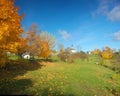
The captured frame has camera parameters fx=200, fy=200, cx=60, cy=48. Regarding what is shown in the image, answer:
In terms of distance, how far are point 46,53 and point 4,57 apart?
44933mm

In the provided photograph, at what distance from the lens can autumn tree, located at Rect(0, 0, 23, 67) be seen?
76.7 ft

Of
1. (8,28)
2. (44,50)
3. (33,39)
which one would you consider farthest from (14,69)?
(44,50)

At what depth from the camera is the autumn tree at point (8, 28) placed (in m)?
23.4

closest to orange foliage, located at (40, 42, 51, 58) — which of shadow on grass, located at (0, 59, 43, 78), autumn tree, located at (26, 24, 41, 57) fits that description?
autumn tree, located at (26, 24, 41, 57)

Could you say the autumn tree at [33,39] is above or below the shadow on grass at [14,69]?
above

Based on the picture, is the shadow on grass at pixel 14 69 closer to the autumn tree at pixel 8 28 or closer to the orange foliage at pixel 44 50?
the autumn tree at pixel 8 28

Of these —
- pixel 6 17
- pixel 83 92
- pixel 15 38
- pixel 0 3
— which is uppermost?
pixel 0 3

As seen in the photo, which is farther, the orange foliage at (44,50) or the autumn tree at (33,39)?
the orange foliage at (44,50)

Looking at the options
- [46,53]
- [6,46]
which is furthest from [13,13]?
[46,53]

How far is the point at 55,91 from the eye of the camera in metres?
22.7

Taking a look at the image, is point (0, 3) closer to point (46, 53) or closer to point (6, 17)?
point (6, 17)

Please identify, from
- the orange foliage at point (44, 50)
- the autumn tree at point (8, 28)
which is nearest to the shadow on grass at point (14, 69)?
the autumn tree at point (8, 28)

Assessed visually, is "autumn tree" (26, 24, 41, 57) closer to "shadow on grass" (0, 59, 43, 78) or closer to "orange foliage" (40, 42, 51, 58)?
"orange foliage" (40, 42, 51, 58)

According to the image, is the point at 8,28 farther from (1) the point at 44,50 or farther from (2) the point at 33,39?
(1) the point at 44,50
